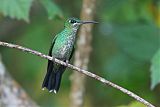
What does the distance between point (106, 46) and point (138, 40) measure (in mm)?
706

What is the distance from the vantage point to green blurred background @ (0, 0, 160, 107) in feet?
20.0

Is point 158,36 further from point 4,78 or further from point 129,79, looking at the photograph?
point 4,78

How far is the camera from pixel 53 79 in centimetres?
425

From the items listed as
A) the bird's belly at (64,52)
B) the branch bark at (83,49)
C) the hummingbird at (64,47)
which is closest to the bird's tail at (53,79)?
the hummingbird at (64,47)

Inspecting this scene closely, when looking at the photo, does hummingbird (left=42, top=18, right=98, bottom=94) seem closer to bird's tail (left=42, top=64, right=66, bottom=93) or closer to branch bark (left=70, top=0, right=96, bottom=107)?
bird's tail (left=42, top=64, right=66, bottom=93)

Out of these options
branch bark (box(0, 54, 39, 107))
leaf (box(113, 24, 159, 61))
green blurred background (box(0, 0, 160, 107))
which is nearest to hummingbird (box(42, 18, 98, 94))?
Answer: branch bark (box(0, 54, 39, 107))

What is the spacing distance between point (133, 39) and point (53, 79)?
2.05 m

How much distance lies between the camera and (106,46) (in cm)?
677

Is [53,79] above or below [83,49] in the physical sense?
below

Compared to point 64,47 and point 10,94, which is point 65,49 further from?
point 10,94

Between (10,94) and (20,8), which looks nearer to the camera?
(20,8)

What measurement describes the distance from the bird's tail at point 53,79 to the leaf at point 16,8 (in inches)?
22.9

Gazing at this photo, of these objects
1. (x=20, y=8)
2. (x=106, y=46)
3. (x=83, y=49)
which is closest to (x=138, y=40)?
(x=106, y=46)

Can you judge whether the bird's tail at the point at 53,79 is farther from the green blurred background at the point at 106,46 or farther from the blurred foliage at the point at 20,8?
the green blurred background at the point at 106,46
